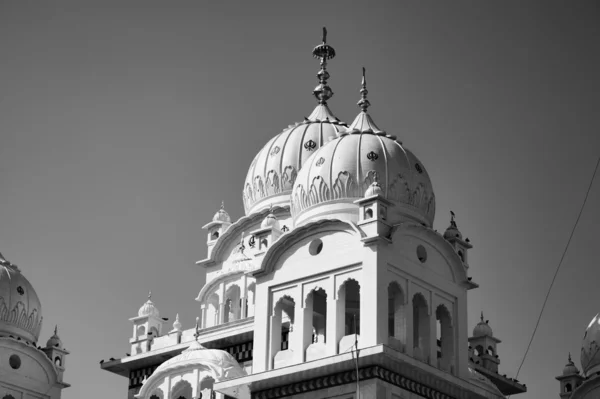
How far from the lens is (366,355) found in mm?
34594

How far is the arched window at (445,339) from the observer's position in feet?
121

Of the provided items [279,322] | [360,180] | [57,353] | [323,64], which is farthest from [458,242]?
[57,353]

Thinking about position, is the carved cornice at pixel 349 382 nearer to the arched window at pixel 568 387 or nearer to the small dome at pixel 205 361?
the small dome at pixel 205 361

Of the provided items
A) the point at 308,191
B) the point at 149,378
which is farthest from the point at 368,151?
the point at 149,378

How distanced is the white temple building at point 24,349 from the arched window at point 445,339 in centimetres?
1339

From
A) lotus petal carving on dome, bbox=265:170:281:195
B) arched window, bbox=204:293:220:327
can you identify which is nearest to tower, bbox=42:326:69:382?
arched window, bbox=204:293:220:327

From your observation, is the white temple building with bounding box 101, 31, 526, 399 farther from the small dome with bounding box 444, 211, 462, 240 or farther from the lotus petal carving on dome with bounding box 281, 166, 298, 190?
the lotus petal carving on dome with bounding box 281, 166, 298, 190

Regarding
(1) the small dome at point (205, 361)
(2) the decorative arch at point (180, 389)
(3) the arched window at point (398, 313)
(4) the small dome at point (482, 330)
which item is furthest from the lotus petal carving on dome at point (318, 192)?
(4) the small dome at point (482, 330)

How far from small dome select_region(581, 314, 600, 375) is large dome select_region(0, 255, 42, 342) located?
16395 millimetres

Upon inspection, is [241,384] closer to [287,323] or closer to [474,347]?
[287,323]

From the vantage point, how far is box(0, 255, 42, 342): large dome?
44719 millimetres

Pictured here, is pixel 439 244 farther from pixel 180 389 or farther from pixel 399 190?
pixel 180 389

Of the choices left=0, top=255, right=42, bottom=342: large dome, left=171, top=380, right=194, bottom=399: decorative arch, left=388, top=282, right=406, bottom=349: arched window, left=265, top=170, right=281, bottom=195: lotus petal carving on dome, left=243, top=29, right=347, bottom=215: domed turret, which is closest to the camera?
left=388, top=282, right=406, bottom=349: arched window

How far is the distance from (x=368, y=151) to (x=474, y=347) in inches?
374
